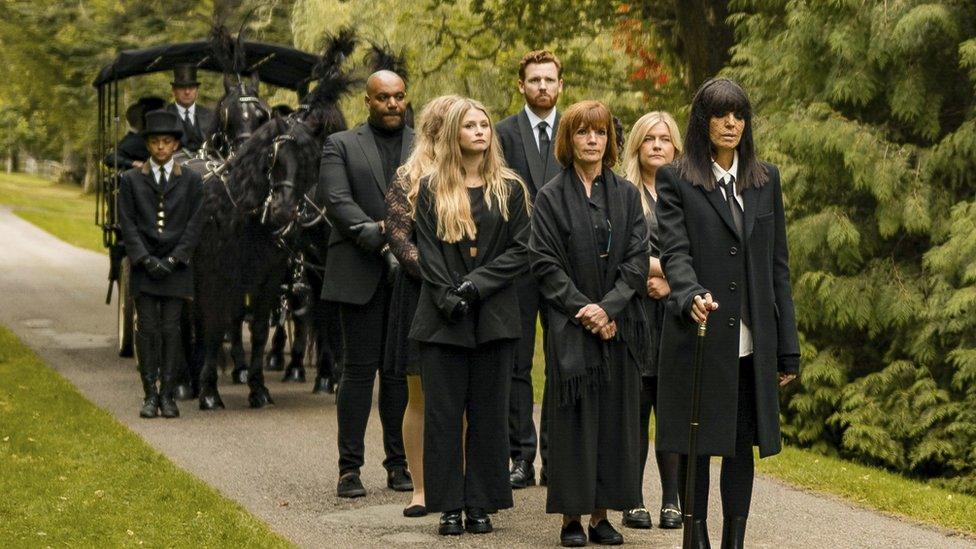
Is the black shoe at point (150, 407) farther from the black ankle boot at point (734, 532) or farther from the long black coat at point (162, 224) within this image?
the black ankle boot at point (734, 532)

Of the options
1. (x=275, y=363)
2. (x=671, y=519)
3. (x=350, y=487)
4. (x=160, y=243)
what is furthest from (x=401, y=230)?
(x=275, y=363)

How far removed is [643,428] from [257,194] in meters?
5.37

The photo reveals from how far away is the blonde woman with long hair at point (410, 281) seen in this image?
8.27 m

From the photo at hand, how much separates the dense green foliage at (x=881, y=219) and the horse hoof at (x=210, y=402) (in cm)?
449

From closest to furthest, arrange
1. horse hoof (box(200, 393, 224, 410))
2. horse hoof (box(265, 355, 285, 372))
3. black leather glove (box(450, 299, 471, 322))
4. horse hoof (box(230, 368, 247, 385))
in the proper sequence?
1. black leather glove (box(450, 299, 471, 322))
2. horse hoof (box(200, 393, 224, 410))
3. horse hoof (box(230, 368, 247, 385))
4. horse hoof (box(265, 355, 285, 372))

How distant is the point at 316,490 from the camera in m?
9.48

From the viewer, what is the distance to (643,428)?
8492mm

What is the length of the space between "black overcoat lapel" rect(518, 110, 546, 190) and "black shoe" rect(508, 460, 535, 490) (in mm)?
1595

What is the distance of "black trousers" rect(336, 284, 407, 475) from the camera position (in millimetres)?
9164

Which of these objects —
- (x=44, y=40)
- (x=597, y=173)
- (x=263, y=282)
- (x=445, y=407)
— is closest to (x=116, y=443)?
(x=263, y=282)

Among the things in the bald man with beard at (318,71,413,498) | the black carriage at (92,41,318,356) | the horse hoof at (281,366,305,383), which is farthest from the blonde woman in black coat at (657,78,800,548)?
the black carriage at (92,41,318,356)

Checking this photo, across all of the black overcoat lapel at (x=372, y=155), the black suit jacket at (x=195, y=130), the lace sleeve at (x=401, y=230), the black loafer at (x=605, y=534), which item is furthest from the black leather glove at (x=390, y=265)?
the black suit jacket at (x=195, y=130)

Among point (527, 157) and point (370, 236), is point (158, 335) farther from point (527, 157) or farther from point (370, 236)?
point (527, 157)

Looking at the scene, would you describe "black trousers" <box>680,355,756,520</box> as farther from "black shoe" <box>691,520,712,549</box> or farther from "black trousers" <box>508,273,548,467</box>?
"black trousers" <box>508,273,548,467</box>
